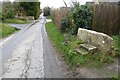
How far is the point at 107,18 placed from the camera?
11500mm

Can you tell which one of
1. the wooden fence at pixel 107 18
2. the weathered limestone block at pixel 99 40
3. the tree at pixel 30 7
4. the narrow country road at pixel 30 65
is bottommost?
the narrow country road at pixel 30 65

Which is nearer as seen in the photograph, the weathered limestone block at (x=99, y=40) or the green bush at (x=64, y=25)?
the weathered limestone block at (x=99, y=40)

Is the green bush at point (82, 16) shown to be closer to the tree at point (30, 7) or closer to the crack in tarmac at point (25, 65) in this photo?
the crack in tarmac at point (25, 65)

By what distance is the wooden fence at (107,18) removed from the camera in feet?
36.3

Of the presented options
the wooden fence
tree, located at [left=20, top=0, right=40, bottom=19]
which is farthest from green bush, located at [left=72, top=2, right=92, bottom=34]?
tree, located at [left=20, top=0, right=40, bottom=19]

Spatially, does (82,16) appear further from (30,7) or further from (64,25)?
(30,7)

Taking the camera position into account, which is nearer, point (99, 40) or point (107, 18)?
point (99, 40)

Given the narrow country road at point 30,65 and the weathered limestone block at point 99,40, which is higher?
the weathered limestone block at point 99,40

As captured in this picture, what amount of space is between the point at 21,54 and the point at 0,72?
120 inches

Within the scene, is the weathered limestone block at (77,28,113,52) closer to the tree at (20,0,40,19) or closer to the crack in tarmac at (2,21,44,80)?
the crack in tarmac at (2,21,44,80)

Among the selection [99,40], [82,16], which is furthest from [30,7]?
[99,40]

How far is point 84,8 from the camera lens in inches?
527

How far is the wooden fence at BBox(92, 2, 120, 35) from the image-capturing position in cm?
1106

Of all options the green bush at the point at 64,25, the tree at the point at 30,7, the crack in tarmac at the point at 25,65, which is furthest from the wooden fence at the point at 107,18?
the tree at the point at 30,7
